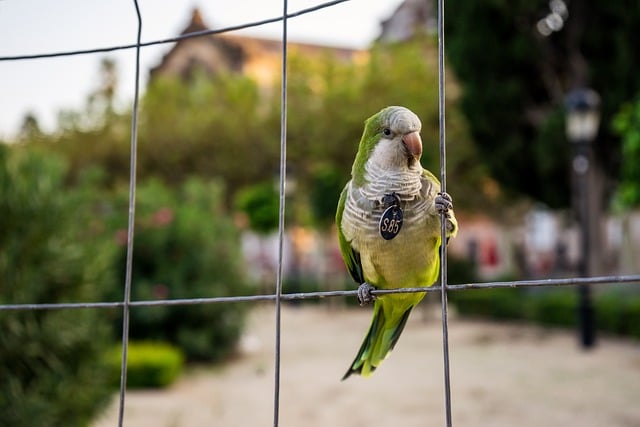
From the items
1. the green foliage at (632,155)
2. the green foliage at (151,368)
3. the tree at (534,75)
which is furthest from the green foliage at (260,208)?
the green foliage at (632,155)

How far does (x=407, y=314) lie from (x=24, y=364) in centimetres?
284

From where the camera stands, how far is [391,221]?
134 cm

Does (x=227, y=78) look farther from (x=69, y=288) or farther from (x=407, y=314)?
(x=407, y=314)

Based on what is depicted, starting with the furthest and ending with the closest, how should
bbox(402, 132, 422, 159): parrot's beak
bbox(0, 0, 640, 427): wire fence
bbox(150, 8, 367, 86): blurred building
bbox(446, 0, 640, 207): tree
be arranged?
bbox(150, 8, 367, 86): blurred building, bbox(446, 0, 640, 207): tree, bbox(402, 132, 422, 159): parrot's beak, bbox(0, 0, 640, 427): wire fence

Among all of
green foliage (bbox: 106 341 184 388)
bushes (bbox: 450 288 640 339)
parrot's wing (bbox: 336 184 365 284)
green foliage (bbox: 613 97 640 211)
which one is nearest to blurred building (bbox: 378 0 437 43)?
green foliage (bbox: 613 97 640 211)

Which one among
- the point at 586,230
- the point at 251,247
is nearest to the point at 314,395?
the point at 586,230

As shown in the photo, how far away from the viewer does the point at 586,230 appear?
10.4 metres

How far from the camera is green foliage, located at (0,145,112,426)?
3557 mm

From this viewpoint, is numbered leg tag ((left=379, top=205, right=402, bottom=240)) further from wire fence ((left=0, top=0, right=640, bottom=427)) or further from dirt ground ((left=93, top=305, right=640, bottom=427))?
dirt ground ((left=93, top=305, right=640, bottom=427))

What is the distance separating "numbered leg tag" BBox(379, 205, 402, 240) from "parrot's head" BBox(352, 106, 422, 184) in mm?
84

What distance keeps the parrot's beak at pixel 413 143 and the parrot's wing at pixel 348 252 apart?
0.87 feet

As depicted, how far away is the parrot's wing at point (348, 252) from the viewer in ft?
4.98

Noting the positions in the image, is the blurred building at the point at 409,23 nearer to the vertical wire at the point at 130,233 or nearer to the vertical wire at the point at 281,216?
the vertical wire at the point at 130,233

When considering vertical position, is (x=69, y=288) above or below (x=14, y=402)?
above
